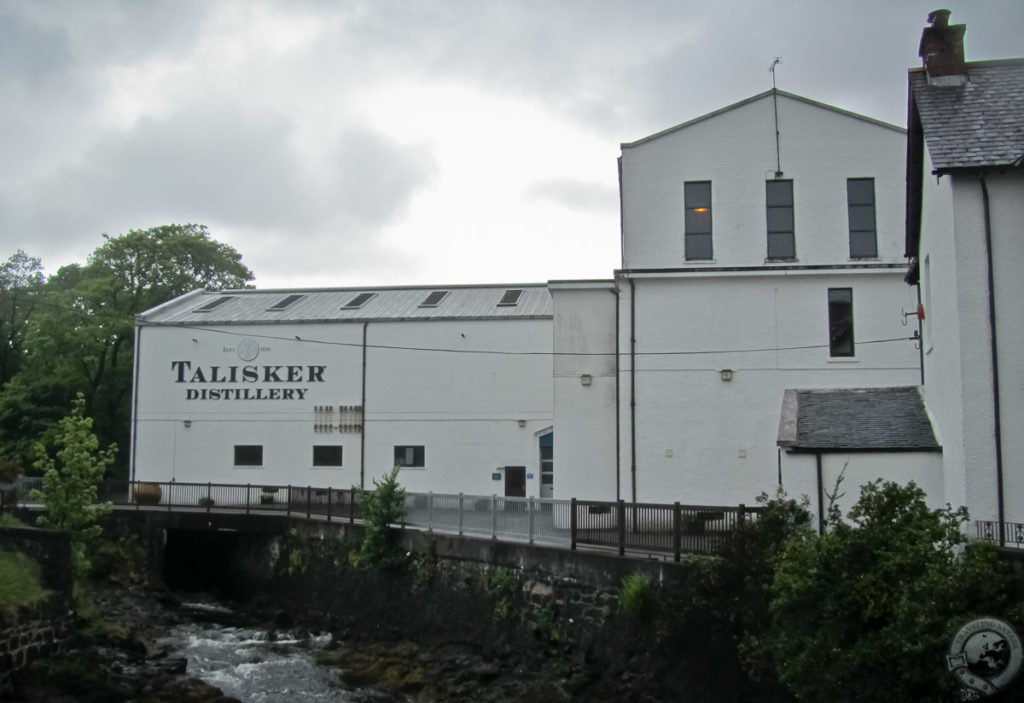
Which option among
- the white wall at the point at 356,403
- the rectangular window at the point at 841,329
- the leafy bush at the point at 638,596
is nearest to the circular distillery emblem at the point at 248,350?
the white wall at the point at 356,403

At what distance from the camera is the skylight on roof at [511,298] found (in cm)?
3703

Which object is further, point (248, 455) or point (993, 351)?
point (248, 455)

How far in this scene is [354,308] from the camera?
3838 cm

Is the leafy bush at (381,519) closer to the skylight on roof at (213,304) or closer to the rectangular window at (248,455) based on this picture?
the rectangular window at (248,455)

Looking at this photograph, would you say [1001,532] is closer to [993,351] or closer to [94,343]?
[993,351]

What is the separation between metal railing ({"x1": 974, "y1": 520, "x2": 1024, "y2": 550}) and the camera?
12.1 metres

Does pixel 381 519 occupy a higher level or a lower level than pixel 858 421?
→ lower

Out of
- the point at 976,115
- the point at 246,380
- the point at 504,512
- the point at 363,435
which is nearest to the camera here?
the point at 976,115

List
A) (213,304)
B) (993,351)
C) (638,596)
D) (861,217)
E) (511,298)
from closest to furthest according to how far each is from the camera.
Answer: (993,351)
(638,596)
(861,217)
(511,298)
(213,304)

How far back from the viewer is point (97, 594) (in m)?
27.7

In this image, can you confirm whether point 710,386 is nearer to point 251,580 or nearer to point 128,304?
point 251,580

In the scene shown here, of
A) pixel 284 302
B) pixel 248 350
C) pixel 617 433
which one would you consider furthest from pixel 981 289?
pixel 284 302

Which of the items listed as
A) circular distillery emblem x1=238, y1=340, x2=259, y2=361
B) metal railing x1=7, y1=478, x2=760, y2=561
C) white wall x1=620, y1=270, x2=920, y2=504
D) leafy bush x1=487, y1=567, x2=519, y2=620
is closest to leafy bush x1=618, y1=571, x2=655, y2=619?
metal railing x1=7, y1=478, x2=760, y2=561

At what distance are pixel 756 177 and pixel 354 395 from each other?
1705cm
